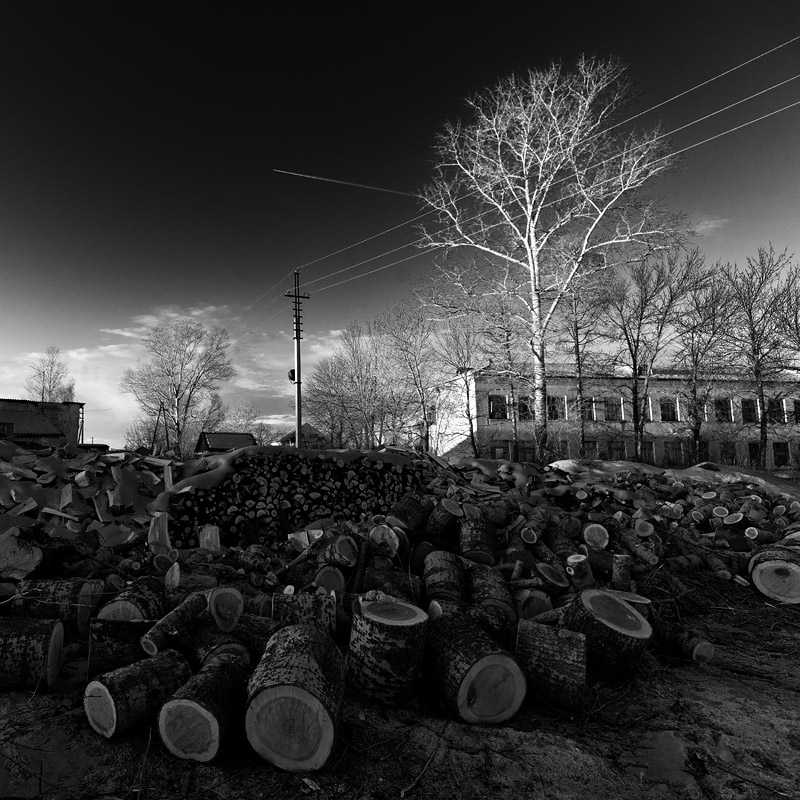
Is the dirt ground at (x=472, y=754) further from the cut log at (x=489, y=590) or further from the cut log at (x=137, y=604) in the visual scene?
the cut log at (x=489, y=590)

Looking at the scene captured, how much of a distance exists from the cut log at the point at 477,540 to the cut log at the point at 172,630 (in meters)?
3.04

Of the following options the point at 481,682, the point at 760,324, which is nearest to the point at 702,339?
the point at 760,324

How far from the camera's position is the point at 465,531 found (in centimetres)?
598

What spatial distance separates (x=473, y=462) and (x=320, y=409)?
24561mm

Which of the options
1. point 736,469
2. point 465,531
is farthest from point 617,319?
point 465,531

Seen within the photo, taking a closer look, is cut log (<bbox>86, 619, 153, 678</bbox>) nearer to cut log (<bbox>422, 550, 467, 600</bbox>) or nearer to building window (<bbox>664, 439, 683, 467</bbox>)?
cut log (<bbox>422, 550, 467, 600</bbox>)

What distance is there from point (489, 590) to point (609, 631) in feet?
3.79

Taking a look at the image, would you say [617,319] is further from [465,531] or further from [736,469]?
[465,531]

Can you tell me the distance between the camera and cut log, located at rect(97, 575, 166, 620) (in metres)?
3.73

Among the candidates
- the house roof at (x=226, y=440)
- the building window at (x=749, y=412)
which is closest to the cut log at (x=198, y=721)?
the house roof at (x=226, y=440)

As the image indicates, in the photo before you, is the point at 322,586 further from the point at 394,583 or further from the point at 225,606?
the point at 225,606

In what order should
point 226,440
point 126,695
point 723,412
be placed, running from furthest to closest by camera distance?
point 723,412 < point 226,440 < point 126,695

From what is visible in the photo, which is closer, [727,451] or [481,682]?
[481,682]

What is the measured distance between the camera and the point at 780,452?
105 feet
